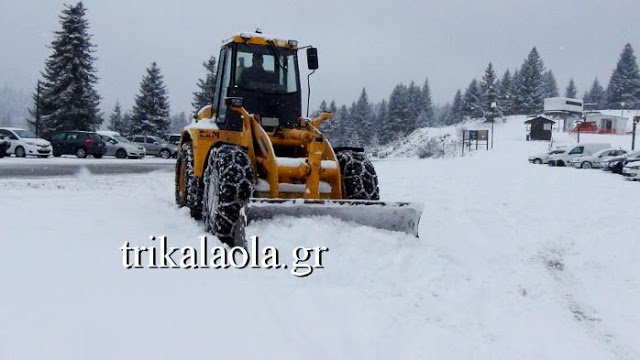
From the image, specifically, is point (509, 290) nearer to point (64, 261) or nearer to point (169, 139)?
point (64, 261)

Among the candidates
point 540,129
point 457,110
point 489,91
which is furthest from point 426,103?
point 540,129

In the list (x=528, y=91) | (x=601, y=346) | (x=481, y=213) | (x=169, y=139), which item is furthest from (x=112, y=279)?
(x=528, y=91)

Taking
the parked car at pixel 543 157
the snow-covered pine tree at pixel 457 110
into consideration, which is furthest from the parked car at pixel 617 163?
the snow-covered pine tree at pixel 457 110

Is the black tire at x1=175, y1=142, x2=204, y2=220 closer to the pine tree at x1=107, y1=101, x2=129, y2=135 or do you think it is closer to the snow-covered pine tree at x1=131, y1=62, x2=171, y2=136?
the snow-covered pine tree at x1=131, y1=62, x2=171, y2=136

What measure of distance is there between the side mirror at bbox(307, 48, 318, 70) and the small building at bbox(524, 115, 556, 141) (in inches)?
2089

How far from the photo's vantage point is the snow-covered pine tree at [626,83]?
85.6 meters

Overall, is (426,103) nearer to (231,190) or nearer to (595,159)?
(595,159)

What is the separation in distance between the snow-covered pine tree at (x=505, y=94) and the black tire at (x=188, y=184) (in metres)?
77.5

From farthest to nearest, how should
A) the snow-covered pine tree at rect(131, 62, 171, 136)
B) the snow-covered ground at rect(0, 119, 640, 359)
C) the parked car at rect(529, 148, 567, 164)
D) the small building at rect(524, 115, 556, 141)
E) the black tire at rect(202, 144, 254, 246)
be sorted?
the small building at rect(524, 115, 556, 141)
the snow-covered pine tree at rect(131, 62, 171, 136)
the parked car at rect(529, 148, 567, 164)
the black tire at rect(202, 144, 254, 246)
the snow-covered ground at rect(0, 119, 640, 359)

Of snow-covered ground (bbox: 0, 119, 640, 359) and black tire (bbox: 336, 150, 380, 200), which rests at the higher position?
black tire (bbox: 336, 150, 380, 200)

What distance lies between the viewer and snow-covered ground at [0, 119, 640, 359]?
406 cm

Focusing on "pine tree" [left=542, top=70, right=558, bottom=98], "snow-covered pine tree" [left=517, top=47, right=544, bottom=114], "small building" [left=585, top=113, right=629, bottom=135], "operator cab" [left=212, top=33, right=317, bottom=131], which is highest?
"pine tree" [left=542, top=70, right=558, bottom=98]

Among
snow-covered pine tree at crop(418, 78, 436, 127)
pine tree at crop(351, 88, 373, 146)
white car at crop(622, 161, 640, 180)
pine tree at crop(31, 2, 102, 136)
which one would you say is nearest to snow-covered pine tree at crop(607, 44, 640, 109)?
snow-covered pine tree at crop(418, 78, 436, 127)

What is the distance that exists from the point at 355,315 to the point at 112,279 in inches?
85.4
